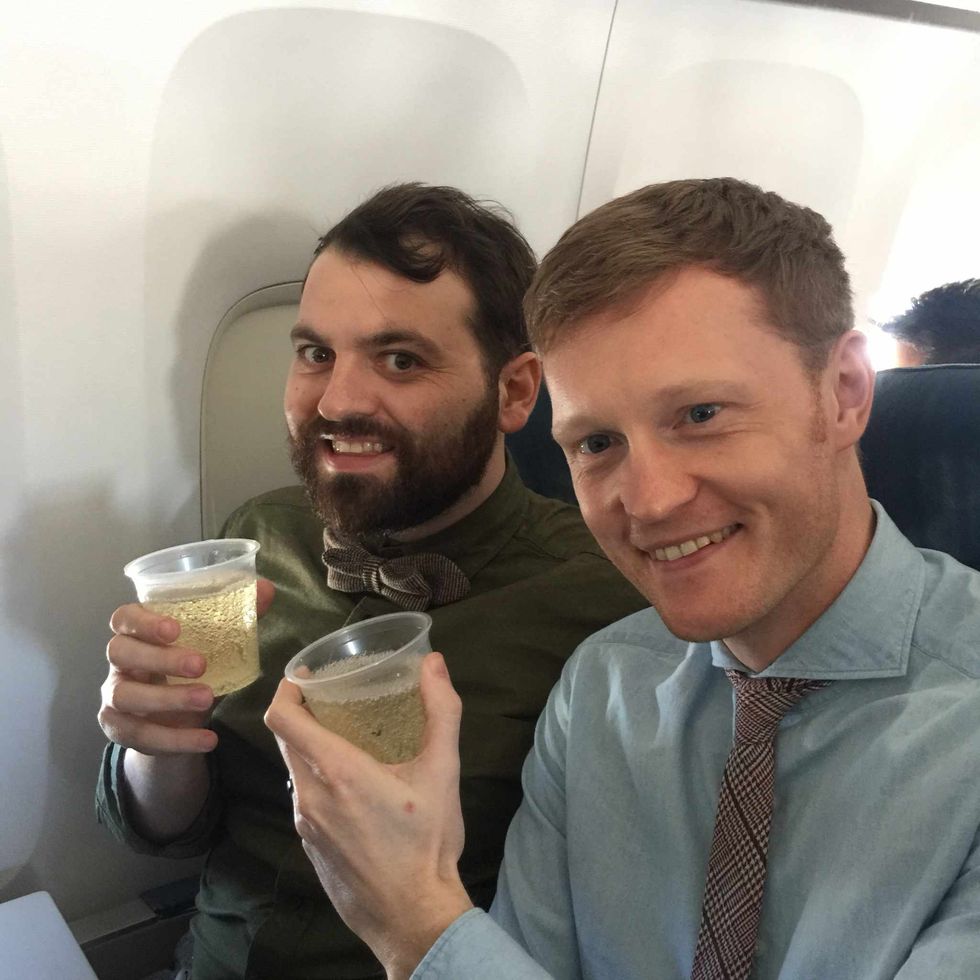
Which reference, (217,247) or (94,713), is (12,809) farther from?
(217,247)

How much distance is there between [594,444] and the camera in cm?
117

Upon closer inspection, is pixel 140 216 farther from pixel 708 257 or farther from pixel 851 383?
pixel 851 383

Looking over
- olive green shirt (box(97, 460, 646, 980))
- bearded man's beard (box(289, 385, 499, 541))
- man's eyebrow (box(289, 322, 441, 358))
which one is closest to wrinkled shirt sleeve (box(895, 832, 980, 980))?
olive green shirt (box(97, 460, 646, 980))

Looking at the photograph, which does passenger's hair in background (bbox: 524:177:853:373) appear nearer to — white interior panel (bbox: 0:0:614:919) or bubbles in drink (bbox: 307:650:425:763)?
bubbles in drink (bbox: 307:650:425:763)

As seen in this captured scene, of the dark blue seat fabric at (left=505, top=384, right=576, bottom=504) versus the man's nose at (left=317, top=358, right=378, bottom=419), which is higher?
the man's nose at (left=317, top=358, right=378, bottom=419)

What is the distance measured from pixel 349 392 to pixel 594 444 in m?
0.65

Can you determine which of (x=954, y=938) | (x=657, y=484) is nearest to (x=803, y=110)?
(x=657, y=484)

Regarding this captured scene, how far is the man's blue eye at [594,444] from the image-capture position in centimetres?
115

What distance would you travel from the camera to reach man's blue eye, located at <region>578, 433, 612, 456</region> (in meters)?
1.15

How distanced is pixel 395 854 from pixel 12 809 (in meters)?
1.46

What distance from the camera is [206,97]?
1.93 m

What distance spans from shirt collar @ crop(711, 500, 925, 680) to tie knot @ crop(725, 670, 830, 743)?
11 millimetres

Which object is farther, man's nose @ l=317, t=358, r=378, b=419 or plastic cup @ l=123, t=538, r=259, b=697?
man's nose @ l=317, t=358, r=378, b=419

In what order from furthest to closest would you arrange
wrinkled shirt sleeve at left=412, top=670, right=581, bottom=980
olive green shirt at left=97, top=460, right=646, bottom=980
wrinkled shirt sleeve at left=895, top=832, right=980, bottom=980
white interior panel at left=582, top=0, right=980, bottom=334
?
1. white interior panel at left=582, top=0, right=980, bottom=334
2. olive green shirt at left=97, top=460, right=646, bottom=980
3. wrinkled shirt sleeve at left=412, top=670, right=581, bottom=980
4. wrinkled shirt sleeve at left=895, top=832, right=980, bottom=980
